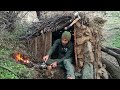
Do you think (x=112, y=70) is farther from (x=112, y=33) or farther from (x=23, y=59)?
(x=112, y=33)

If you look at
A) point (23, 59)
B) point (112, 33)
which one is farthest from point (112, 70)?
point (112, 33)

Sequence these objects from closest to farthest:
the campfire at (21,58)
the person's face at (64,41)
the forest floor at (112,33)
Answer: the person's face at (64,41)
the campfire at (21,58)
the forest floor at (112,33)

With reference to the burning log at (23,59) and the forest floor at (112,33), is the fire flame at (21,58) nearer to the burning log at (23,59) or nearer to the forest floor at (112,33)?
the burning log at (23,59)

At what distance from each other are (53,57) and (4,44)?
1609 mm

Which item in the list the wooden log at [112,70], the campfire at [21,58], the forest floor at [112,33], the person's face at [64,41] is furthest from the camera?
the forest floor at [112,33]

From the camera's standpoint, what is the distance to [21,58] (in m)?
11.3

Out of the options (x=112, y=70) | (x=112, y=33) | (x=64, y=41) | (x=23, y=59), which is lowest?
(x=112, y=70)

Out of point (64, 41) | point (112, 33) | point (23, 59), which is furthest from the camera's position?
point (112, 33)

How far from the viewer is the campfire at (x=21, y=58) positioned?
36.6 feet

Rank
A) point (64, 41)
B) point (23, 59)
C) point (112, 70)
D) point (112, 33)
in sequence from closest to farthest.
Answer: point (64, 41) < point (23, 59) < point (112, 70) < point (112, 33)

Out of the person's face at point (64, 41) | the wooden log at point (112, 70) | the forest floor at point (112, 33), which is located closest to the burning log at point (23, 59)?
the person's face at point (64, 41)

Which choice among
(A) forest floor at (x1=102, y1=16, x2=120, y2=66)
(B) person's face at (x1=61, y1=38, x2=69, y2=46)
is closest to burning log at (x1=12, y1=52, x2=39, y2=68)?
(B) person's face at (x1=61, y1=38, x2=69, y2=46)

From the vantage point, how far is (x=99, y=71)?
1092 cm
